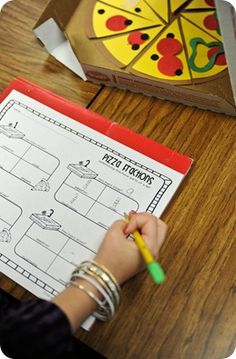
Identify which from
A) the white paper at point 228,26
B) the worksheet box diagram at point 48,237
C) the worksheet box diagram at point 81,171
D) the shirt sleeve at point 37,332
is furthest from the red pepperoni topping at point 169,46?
the shirt sleeve at point 37,332

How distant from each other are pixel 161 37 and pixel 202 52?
8 centimetres

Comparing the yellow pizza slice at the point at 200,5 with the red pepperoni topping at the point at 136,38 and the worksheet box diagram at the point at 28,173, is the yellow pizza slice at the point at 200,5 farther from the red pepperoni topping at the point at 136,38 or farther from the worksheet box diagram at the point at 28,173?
the worksheet box diagram at the point at 28,173

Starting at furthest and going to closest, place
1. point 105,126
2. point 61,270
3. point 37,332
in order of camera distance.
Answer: point 105,126, point 61,270, point 37,332

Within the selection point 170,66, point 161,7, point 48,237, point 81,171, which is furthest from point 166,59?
point 48,237

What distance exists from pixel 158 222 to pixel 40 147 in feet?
0.80

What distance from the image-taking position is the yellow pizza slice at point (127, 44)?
730 mm

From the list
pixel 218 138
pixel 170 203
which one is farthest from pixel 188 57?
pixel 170 203

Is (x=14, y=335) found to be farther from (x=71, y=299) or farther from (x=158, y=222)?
(x=158, y=222)

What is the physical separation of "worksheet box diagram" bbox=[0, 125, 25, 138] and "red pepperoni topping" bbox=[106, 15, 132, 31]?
0.83 ft

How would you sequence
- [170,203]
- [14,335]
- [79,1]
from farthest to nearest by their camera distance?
[79,1] → [170,203] → [14,335]

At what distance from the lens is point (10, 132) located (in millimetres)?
722

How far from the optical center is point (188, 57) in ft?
2.36

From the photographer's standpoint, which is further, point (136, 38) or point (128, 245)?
point (136, 38)

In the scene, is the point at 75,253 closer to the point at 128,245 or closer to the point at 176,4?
the point at 128,245
